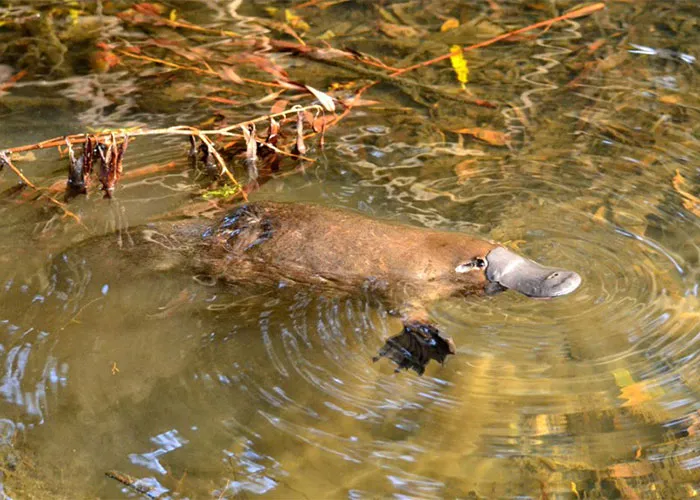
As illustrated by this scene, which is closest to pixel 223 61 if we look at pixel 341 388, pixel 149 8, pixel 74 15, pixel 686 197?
pixel 149 8

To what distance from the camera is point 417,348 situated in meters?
2.88

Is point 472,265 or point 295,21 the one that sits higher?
point 295,21

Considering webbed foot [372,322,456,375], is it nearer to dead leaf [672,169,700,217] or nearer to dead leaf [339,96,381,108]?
dead leaf [672,169,700,217]

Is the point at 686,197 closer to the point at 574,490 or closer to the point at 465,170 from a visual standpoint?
the point at 465,170

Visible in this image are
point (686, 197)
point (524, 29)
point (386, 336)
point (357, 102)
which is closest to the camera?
point (386, 336)

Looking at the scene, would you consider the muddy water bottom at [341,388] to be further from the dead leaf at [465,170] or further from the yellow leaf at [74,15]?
the yellow leaf at [74,15]

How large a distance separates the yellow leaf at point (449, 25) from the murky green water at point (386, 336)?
1241 mm

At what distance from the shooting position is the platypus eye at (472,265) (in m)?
3.26

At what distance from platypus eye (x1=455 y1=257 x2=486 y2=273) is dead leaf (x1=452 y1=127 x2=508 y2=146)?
4.03 ft

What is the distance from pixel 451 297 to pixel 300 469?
3.33 feet

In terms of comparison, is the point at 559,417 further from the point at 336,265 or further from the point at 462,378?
the point at 336,265

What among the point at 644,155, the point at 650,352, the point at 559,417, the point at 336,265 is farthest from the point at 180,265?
the point at 644,155

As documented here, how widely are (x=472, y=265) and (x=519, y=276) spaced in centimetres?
19

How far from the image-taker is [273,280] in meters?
3.26
